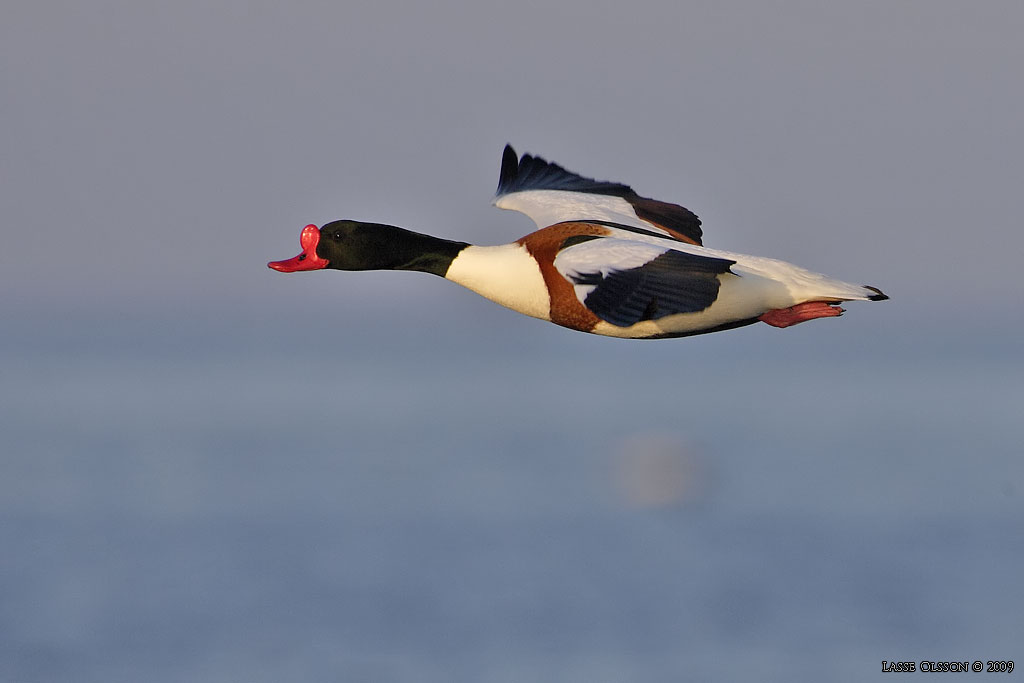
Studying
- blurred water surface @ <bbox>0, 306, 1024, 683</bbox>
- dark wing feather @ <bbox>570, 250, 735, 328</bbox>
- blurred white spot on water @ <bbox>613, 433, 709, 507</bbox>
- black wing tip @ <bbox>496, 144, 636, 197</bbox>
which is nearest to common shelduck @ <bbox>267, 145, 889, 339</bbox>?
dark wing feather @ <bbox>570, 250, 735, 328</bbox>

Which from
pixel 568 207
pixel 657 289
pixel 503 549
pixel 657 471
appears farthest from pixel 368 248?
pixel 657 471

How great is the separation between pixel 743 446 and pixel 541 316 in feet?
208

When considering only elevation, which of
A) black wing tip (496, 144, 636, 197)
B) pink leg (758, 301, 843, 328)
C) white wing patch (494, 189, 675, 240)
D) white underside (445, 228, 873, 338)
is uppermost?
black wing tip (496, 144, 636, 197)

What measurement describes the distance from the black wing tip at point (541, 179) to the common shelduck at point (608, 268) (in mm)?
297

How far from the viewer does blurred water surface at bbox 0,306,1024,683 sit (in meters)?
33.8

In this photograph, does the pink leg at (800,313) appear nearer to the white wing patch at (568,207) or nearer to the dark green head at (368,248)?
the white wing patch at (568,207)

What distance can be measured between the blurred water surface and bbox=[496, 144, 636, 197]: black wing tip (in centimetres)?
2101

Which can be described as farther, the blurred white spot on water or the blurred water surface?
the blurred white spot on water

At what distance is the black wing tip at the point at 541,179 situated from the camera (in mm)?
12758

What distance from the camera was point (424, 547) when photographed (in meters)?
44.0

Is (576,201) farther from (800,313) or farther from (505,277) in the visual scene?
(800,313)

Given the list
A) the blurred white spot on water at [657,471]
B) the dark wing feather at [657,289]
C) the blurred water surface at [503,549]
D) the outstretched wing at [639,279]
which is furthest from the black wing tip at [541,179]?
the blurred white spot on water at [657,471]

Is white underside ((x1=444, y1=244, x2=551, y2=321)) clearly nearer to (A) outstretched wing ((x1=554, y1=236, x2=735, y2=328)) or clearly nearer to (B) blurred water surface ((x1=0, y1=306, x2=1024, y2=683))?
(A) outstretched wing ((x1=554, y1=236, x2=735, y2=328))

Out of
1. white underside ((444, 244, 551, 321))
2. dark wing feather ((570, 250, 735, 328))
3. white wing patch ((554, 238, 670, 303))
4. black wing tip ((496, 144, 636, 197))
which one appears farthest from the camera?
black wing tip ((496, 144, 636, 197))
